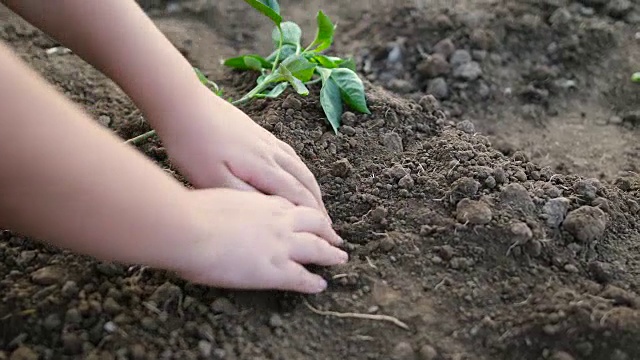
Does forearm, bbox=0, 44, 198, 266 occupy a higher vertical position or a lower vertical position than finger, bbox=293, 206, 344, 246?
higher

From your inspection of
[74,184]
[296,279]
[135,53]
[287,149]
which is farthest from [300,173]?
[74,184]

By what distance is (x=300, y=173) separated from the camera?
1212mm

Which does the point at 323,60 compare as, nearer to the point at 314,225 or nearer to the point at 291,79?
the point at 291,79

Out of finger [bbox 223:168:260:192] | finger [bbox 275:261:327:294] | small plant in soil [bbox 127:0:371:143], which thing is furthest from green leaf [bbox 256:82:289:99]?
finger [bbox 275:261:327:294]

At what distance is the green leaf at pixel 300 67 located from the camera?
145 cm

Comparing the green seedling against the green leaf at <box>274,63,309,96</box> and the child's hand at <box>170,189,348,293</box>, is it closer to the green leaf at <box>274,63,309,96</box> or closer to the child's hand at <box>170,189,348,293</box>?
the green leaf at <box>274,63,309,96</box>

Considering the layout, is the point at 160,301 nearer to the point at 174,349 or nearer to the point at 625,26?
the point at 174,349

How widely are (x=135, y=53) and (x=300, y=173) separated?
30 centimetres

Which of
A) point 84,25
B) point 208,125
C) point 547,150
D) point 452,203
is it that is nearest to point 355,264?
point 452,203

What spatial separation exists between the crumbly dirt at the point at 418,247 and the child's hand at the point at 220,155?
0.45 ft

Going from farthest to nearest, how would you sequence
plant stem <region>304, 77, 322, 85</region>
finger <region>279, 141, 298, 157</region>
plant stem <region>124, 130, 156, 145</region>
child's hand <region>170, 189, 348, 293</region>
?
plant stem <region>304, 77, 322, 85</region>
plant stem <region>124, 130, 156, 145</region>
finger <region>279, 141, 298, 157</region>
child's hand <region>170, 189, 348, 293</region>

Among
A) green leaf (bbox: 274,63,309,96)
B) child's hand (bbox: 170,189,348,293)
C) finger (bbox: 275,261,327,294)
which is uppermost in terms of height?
green leaf (bbox: 274,63,309,96)

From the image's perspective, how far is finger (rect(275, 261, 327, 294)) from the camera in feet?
3.47

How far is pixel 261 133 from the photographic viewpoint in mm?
1231
